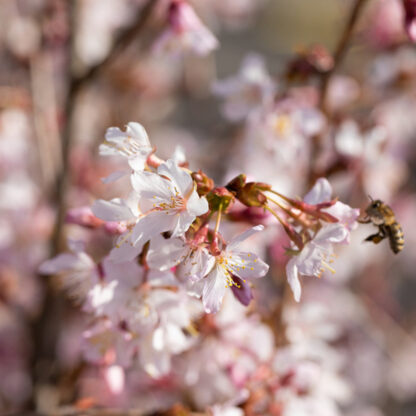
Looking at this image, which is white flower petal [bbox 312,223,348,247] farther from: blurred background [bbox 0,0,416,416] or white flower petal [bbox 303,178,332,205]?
blurred background [bbox 0,0,416,416]

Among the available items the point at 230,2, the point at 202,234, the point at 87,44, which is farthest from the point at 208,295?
the point at 230,2

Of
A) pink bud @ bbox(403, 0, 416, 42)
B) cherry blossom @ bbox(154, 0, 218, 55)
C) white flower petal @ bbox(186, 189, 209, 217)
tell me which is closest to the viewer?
white flower petal @ bbox(186, 189, 209, 217)

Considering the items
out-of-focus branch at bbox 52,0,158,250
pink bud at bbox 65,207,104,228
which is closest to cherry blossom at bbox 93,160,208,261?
pink bud at bbox 65,207,104,228

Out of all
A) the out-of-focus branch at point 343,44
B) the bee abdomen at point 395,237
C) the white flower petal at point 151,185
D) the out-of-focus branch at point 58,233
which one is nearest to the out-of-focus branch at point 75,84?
the out-of-focus branch at point 58,233

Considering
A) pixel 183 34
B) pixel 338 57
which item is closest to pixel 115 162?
pixel 183 34

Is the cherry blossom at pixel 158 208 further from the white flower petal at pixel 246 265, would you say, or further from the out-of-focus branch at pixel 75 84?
the out-of-focus branch at pixel 75 84

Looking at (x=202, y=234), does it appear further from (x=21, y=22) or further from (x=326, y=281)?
(x=326, y=281)

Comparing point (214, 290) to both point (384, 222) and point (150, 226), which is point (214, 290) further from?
point (384, 222)
